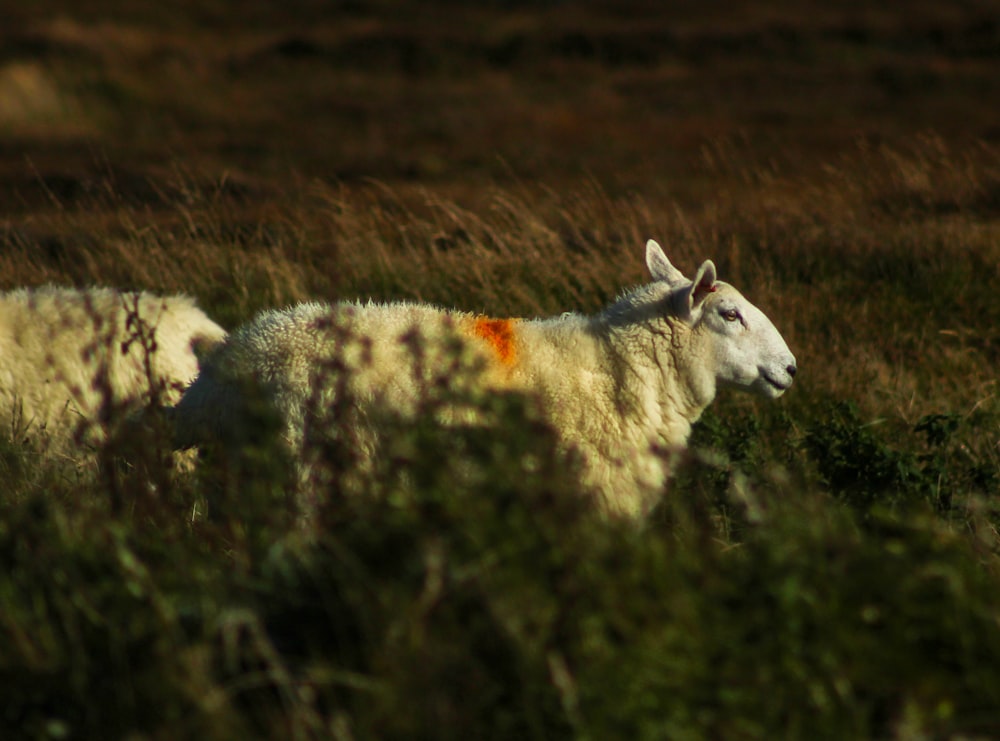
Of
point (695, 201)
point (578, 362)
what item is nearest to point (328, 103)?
point (695, 201)

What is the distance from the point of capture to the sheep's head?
567 cm

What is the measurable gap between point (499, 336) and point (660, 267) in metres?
0.96

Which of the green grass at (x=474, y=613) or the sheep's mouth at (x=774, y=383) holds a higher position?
the green grass at (x=474, y=613)

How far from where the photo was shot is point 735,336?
5676mm

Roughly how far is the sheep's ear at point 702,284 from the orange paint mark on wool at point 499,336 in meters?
0.78

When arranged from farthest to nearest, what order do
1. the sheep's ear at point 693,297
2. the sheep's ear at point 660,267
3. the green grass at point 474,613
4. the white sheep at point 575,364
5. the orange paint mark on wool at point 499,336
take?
1. the sheep's ear at point 660,267
2. the sheep's ear at point 693,297
3. the orange paint mark on wool at point 499,336
4. the white sheep at point 575,364
5. the green grass at point 474,613

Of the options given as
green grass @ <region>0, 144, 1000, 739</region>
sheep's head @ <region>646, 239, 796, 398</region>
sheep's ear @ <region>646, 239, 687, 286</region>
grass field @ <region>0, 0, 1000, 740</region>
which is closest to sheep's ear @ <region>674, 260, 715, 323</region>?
sheep's head @ <region>646, 239, 796, 398</region>

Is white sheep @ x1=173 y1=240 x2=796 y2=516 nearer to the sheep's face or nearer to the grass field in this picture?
the sheep's face

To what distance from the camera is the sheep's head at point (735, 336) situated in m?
5.67

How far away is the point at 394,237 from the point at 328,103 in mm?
23519

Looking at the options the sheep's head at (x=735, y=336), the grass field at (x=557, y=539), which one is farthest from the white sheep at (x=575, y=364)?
the grass field at (x=557, y=539)

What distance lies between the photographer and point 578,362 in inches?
220

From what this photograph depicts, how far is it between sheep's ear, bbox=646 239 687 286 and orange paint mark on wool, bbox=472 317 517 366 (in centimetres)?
79

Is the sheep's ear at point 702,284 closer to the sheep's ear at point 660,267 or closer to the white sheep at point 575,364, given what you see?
the white sheep at point 575,364
